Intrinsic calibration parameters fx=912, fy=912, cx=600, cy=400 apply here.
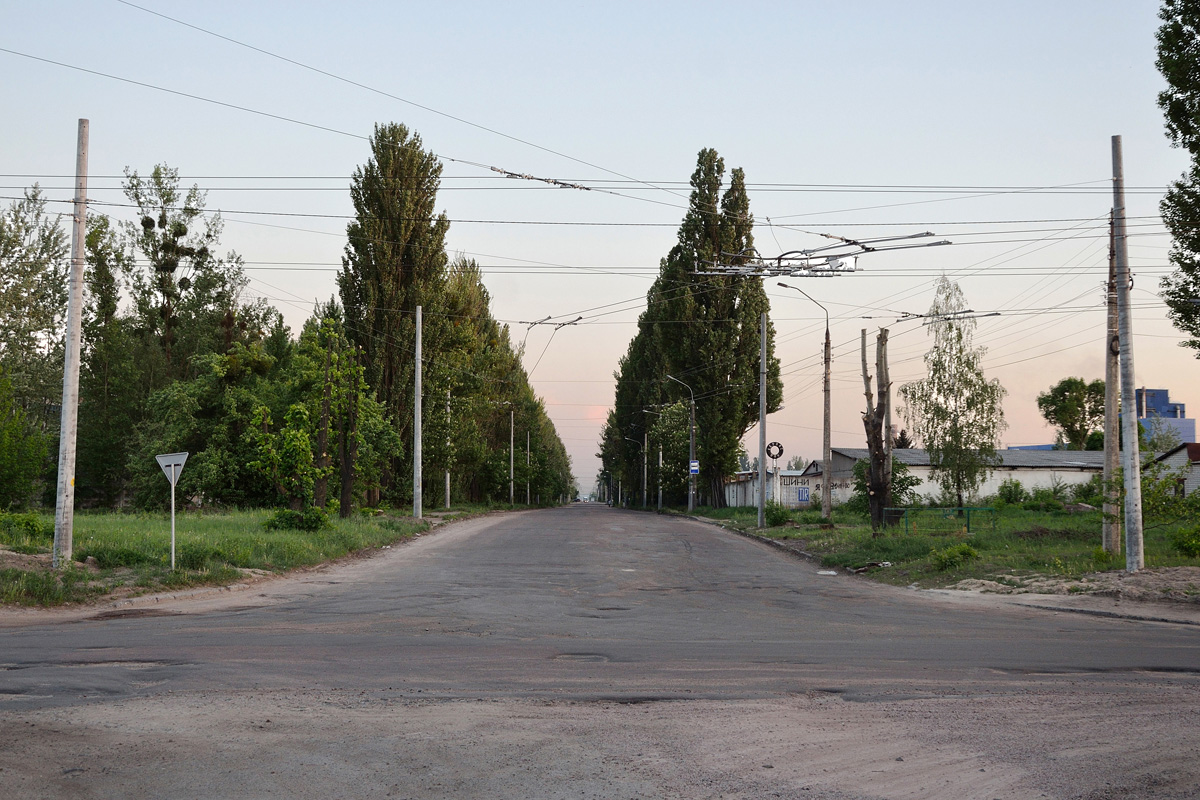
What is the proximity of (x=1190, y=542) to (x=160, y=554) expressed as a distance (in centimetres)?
2100

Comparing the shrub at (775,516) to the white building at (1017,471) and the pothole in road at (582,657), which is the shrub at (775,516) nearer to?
the white building at (1017,471)

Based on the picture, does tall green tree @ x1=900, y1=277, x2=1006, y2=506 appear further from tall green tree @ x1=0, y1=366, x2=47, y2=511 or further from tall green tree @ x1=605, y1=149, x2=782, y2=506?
tall green tree @ x1=0, y1=366, x2=47, y2=511

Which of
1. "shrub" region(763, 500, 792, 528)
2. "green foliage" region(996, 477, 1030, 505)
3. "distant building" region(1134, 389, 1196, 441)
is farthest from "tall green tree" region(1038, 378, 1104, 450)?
"shrub" region(763, 500, 792, 528)

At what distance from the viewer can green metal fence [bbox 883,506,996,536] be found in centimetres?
2805

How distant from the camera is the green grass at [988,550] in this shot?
19234mm

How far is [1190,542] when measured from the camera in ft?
61.6

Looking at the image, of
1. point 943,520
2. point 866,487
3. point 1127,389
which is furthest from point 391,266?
point 1127,389

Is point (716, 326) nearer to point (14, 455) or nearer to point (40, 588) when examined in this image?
point (14, 455)

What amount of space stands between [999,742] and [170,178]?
5017 centimetres

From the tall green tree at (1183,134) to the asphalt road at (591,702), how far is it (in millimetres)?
12594

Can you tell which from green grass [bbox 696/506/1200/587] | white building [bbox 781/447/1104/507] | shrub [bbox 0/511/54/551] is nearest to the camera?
shrub [bbox 0/511/54/551]

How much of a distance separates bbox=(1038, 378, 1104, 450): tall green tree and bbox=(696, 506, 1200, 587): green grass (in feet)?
202

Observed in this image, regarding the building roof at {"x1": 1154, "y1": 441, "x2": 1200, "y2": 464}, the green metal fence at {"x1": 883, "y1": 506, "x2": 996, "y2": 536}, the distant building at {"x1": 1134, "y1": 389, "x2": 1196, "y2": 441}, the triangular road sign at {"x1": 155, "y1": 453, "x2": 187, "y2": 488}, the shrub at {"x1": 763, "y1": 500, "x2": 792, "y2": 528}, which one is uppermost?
the distant building at {"x1": 1134, "y1": 389, "x2": 1196, "y2": 441}

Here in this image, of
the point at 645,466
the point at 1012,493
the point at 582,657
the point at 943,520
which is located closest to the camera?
the point at 582,657
